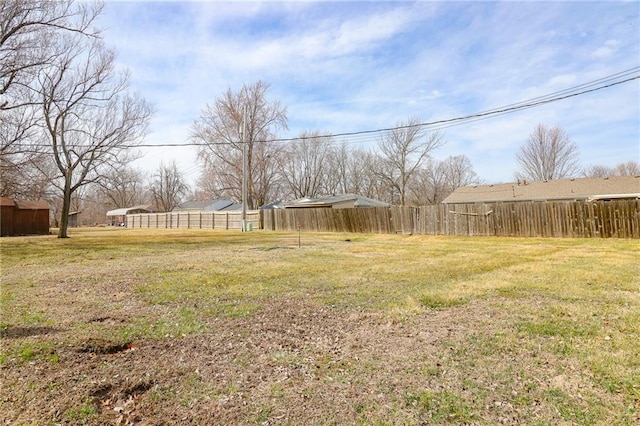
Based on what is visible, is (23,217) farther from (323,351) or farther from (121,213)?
(121,213)

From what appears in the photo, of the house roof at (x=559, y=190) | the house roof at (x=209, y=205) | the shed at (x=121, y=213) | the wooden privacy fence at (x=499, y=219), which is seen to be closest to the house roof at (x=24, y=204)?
the wooden privacy fence at (x=499, y=219)

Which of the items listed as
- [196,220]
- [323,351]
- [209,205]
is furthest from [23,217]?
[323,351]

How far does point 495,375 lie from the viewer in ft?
9.12

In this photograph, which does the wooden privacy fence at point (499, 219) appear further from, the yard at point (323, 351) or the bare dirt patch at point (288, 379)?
the bare dirt patch at point (288, 379)

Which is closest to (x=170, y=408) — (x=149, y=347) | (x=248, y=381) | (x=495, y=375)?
(x=248, y=381)

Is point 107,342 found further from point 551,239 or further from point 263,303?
point 551,239

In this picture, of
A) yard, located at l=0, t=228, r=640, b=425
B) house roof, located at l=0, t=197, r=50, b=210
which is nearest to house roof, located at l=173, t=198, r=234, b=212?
house roof, located at l=0, t=197, r=50, b=210

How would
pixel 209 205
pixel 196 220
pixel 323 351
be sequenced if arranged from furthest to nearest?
pixel 209 205
pixel 196 220
pixel 323 351

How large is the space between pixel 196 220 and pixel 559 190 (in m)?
29.3

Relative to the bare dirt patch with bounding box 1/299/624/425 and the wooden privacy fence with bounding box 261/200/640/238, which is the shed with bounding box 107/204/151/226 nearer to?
the wooden privacy fence with bounding box 261/200/640/238

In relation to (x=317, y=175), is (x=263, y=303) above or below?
below

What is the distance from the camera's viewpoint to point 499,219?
54.5 ft

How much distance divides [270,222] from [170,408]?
2469cm

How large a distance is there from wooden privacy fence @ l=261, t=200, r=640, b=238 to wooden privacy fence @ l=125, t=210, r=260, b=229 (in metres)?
6.69
